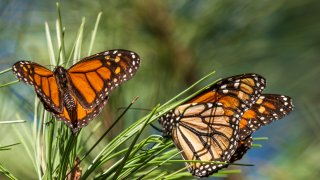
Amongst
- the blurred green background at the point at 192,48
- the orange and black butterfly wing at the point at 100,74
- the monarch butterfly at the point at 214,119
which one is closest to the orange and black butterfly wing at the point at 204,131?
the monarch butterfly at the point at 214,119

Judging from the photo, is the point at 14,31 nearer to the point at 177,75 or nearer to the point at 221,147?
the point at 177,75

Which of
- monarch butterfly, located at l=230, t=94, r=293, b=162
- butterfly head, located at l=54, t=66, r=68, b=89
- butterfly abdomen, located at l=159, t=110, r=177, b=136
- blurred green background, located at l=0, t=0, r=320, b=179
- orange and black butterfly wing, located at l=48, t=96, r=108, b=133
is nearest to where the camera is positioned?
orange and black butterfly wing, located at l=48, t=96, r=108, b=133

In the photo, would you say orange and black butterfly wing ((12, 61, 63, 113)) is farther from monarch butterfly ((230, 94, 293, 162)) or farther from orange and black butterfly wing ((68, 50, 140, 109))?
monarch butterfly ((230, 94, 293, 162))

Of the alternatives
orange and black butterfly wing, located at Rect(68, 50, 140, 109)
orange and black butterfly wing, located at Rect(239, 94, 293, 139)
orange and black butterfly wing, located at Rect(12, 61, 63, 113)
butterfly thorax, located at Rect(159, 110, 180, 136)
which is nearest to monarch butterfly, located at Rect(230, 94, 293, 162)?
orange and black butterfly wing, located at Rect(239, 94, 293, 139)

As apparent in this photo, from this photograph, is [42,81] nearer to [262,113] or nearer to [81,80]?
[81,80]

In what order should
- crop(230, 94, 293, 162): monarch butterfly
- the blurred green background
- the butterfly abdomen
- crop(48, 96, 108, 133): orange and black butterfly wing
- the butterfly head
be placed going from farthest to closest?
the blurred green background
crop(230, 94, 293, 162): monarch butterfly
the butterfly abdomen
the butterfly head
crop(48, 96, 108, 133): orange and black butterfly wing

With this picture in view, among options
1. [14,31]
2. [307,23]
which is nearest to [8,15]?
[14,31]
